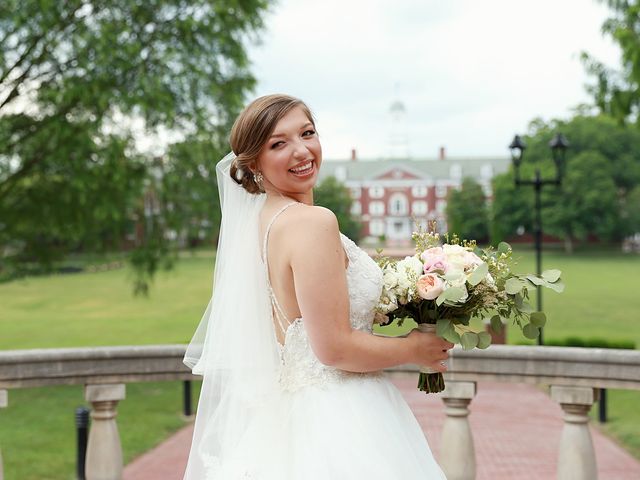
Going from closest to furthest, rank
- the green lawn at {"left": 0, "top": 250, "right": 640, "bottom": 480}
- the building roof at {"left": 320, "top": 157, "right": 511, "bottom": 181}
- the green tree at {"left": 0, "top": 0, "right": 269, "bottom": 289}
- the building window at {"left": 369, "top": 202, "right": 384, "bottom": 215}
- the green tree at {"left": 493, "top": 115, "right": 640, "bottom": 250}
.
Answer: the green lawn at {"left": 0, "top": 250, "right": 640, "bottom": 480} < the green tree at {"left": 0, "top": 0, "right": 269, "bottom": 289} < the green tree at {"left": 493, "top": 115, "right": 640, "bottom": 250} < the building roof at {"left": 320, "top": 157, "right": 511, "bottom": 181} < the building window at {"left": 369, "top": 202, "right": 384, "bottom": 215}

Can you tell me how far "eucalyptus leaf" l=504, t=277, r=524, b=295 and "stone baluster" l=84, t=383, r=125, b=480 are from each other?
250cm

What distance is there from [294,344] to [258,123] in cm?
76

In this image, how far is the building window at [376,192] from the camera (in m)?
105

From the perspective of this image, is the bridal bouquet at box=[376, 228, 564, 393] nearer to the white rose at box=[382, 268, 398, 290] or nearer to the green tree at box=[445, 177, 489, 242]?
the white rose at box=[382, 268, 398, 290]

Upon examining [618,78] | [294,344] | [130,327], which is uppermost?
[618,78]

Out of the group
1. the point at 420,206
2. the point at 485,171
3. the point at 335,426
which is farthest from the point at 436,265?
the point at 485,171

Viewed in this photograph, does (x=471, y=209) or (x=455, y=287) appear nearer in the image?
(x=455, y=287)

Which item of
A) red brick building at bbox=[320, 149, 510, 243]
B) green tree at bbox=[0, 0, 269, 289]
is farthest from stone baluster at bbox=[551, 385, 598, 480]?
red brick building at bbox=[320, 149, 510, 243]

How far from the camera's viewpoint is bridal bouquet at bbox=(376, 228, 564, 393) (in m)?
2.59

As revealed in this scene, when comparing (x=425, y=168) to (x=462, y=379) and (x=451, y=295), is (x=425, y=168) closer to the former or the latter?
(x=462, y=379)

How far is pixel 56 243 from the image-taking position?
44.8ft

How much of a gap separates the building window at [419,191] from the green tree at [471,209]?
42.7 ft

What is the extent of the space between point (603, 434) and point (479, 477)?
11.4 feet

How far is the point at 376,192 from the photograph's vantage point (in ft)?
346
